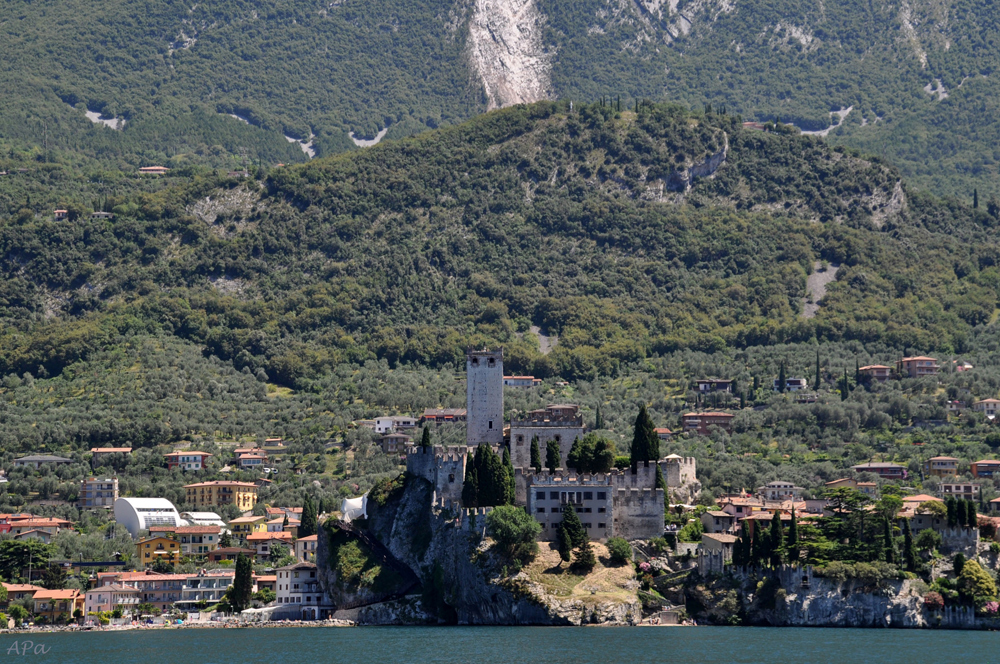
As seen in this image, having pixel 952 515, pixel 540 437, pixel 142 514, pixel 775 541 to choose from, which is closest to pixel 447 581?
pixel 540 437

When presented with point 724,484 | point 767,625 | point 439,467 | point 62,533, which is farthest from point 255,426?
point 767,625

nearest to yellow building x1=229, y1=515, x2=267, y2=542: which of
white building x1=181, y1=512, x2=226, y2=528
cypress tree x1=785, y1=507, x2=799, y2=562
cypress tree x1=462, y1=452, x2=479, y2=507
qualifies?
white building x1=181, y1=512, x2=226, y2=528

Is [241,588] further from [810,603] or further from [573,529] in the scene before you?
[810,603]

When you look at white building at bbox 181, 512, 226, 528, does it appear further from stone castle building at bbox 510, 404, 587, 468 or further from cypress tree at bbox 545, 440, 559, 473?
cypress tree at bbox 545, 440, 559, 473

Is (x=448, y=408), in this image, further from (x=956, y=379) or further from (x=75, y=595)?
(x=75, y=595)

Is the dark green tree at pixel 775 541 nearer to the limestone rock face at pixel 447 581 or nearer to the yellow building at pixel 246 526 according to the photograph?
the limestone rock face at pixel 447 581
